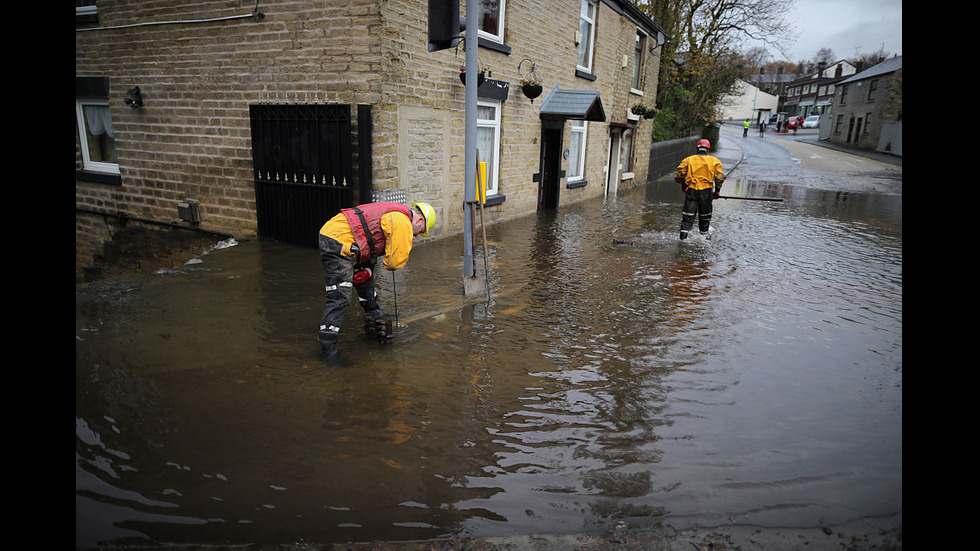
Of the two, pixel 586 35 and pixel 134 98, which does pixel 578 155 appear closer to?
pixel 586 35

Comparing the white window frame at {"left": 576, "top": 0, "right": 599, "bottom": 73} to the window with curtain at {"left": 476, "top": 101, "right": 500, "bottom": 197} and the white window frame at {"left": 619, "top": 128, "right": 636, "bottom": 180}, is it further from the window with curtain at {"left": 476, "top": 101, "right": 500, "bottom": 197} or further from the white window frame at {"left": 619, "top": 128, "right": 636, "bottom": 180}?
the white window frame at {"left": 619, "top": 128, "right": 636, "bottom": 180}

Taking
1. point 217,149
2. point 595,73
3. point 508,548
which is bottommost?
point 508,548

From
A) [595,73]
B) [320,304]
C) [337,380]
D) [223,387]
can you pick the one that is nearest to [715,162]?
[595,73]

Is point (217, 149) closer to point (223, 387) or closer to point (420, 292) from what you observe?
point (420, 292)

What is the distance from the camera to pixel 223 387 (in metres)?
4.31

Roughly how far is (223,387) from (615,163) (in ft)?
54.4

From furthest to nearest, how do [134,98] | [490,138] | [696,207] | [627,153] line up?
[627,153] → [490,138] → [696,207] → [134,98]

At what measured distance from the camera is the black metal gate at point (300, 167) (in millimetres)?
8094

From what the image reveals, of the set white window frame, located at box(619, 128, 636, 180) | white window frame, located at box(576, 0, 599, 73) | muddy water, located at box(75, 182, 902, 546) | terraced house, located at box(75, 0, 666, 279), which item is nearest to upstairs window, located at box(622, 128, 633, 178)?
white window frame, located at box(619, 128, 636, 180)

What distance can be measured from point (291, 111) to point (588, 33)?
32.1ft

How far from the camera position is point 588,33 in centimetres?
1516

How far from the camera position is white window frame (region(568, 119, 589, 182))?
15500 millimetres

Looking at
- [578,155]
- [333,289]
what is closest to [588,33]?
[578,155]

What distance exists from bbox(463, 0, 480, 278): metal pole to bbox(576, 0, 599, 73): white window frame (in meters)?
8.92
